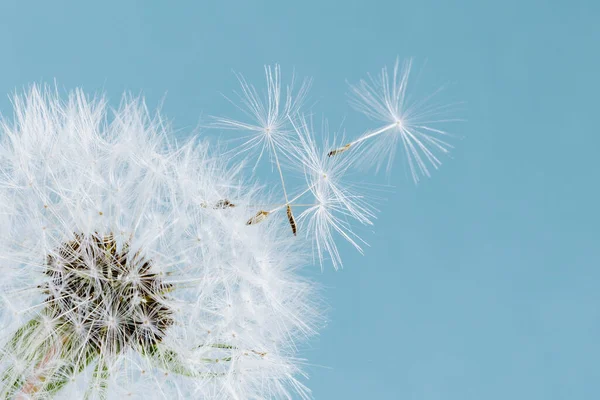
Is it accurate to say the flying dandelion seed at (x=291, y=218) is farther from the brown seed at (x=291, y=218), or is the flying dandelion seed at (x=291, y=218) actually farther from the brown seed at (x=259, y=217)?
the brown seed at (x=259, y=217)

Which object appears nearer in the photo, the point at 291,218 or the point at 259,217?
the point at 291,218

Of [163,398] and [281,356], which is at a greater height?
[281,356]

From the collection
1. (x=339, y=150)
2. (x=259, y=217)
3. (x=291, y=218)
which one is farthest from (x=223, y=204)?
(x=339, y=150)

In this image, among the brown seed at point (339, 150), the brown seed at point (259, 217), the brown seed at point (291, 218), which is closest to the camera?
the brown seed at point (339, 150)

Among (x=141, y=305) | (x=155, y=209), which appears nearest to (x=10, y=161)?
(x=155, y=209)

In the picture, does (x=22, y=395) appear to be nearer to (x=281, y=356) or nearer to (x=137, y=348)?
(x=137, y=348)

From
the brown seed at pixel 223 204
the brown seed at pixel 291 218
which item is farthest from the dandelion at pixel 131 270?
the brown seed at pixel 291 218

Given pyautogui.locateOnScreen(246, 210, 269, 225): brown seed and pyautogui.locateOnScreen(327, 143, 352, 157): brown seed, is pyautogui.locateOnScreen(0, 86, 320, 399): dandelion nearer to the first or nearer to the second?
pyautogui.locateOnScreen(246, 210, 269, 225): brown seed

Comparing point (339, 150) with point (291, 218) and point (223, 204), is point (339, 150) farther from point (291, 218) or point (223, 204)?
point (223, 204)
